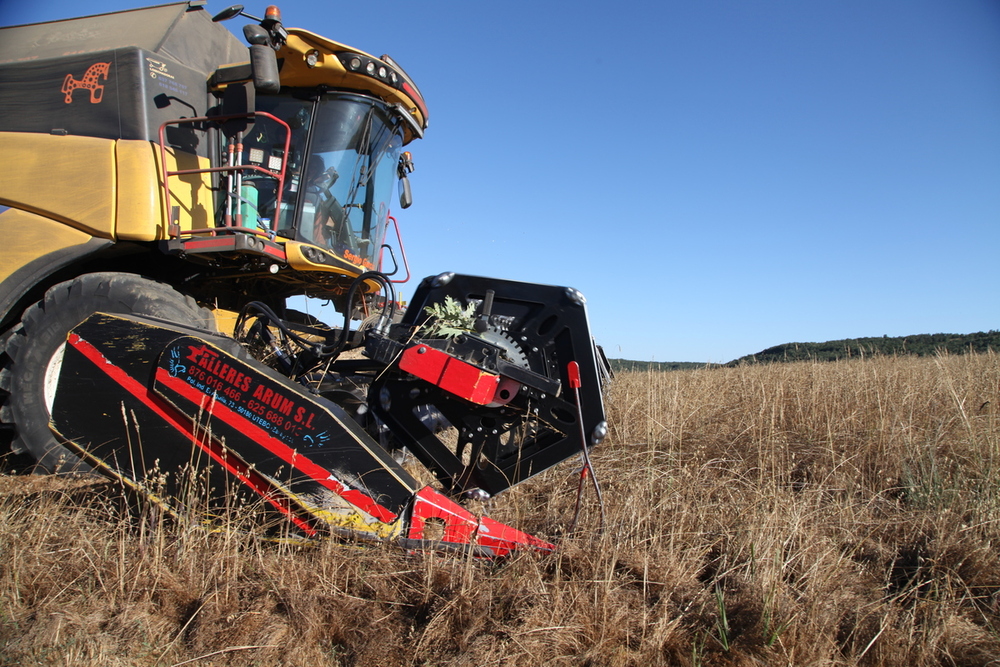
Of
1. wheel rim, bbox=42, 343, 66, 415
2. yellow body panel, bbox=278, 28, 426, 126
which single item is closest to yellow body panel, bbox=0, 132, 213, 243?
wheel rim, bbox=42, 343, 66, 415

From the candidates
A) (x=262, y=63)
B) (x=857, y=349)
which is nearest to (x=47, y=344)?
(x=262, y=63)

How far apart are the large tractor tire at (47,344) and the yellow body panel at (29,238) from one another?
1.45ft

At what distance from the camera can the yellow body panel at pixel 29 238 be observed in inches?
166

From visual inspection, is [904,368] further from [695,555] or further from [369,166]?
[369,166]

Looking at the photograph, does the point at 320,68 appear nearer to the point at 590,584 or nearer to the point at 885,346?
the point at 590,584

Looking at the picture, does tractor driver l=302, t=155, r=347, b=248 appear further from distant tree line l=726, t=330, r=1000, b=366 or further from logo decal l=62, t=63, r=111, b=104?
distant tree line l=726, t=330, r=1000, b=366

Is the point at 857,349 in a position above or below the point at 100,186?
below

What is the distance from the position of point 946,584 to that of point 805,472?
1.30m

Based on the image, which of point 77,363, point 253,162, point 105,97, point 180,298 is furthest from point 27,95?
point 77,363

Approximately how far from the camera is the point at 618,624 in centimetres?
206

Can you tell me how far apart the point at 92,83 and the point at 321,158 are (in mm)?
1760

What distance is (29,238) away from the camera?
4.23 metres

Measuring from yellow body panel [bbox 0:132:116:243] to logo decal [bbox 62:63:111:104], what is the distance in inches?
14.4

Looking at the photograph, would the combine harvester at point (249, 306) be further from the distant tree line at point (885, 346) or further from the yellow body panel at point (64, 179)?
the distant tree line at point (885, 346)
